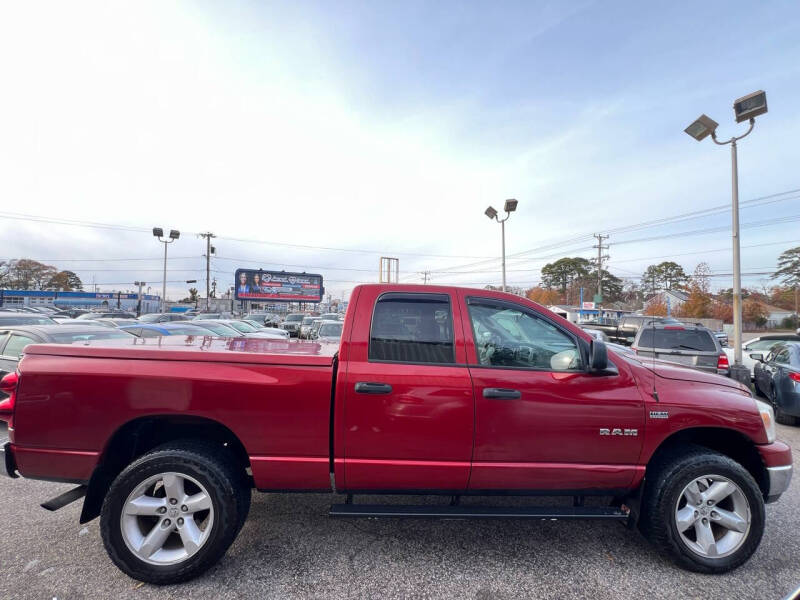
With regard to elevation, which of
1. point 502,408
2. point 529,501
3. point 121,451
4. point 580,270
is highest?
point 580,270

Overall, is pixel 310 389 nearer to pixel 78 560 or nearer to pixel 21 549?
pixel 78 560

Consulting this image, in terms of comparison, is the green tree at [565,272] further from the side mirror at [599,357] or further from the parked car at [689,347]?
the side mirror at [599,357]

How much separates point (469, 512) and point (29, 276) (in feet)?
351

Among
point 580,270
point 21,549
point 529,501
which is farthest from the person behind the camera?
point 580,270

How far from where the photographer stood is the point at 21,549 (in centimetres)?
261

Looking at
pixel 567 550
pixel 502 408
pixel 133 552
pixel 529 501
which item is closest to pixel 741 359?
pixel 529 501

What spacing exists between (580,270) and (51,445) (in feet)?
270

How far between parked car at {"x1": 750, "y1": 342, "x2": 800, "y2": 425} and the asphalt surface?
4.02 m

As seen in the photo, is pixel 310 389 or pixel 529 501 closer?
pixel 310 389

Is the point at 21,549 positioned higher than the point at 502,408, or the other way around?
the point at 502,408

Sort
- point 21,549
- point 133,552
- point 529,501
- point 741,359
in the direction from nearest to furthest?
point 133,552 → point 21,549 → point 529,501 → point 741,359

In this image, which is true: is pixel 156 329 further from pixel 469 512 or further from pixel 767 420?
pixel 767 420

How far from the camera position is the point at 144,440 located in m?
2.70

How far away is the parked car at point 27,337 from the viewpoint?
543cm
